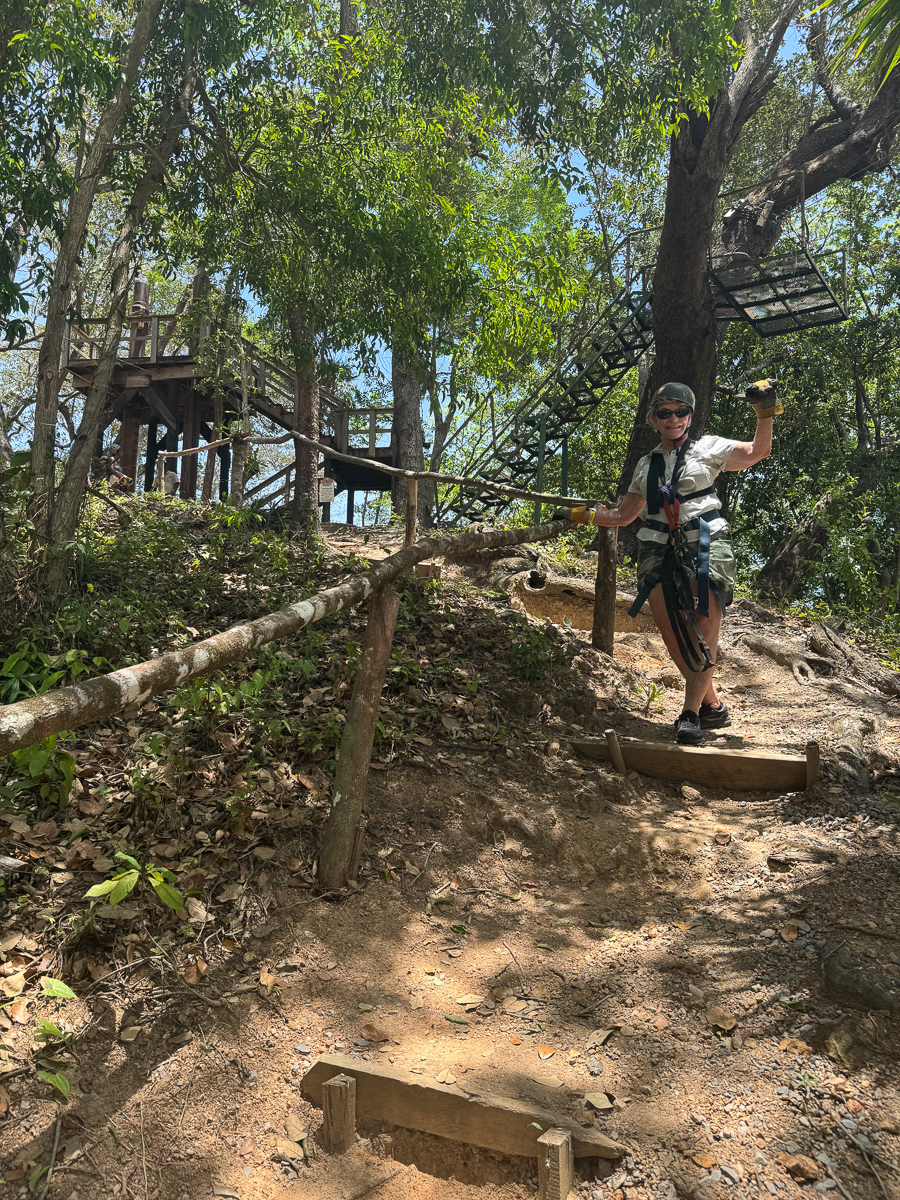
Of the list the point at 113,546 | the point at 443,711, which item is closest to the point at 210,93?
the point at 113,546

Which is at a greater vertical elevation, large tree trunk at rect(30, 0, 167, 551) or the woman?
large tree trunk at rect(30, 0, 167, 551)

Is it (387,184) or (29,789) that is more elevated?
(387,184)

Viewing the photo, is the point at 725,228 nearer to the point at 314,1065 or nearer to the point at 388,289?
the point at 388,289

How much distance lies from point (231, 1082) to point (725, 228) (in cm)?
1341

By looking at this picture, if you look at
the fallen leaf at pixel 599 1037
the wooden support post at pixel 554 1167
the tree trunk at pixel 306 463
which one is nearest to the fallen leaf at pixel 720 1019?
the fallen leaf at pixel 599 1037

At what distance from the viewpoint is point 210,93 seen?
7199 mm

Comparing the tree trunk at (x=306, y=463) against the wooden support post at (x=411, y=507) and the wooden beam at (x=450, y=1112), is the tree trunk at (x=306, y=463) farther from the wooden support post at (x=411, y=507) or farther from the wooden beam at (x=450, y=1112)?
the wooden beam at (x=450, y=1112)

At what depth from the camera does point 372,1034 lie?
2.68m

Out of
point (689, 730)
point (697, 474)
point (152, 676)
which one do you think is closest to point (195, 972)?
point (152, 676)

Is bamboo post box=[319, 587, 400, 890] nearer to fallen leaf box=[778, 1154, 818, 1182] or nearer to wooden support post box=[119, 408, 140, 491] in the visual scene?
fallen leaf box=[778, 1154, 818, 1182]

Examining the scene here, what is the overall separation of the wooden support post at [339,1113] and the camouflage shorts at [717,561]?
10.2 ft

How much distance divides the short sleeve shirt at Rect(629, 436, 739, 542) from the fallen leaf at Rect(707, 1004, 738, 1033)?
8.62ft

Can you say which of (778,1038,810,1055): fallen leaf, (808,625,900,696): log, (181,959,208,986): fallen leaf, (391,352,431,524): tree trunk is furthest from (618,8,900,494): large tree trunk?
(181,959,208,986): fallen leaf

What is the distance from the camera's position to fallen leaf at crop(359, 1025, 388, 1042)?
2.66m
